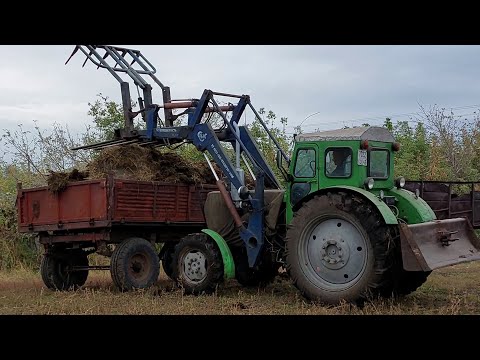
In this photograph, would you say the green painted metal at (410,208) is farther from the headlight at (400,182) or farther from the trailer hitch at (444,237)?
the trailer hitch at (444,237)

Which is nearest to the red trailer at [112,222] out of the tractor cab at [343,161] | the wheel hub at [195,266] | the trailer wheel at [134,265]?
the trailer wheel at [134,265]

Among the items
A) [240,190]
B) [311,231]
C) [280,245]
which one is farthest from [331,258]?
[240,190]

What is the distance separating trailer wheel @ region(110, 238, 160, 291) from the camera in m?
10.7

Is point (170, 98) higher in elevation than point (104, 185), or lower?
higher

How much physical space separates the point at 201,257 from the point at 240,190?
4.08ft

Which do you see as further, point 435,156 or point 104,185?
point 435,156

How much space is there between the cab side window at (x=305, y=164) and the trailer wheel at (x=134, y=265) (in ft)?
10.5

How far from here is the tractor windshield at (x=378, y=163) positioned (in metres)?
9.30

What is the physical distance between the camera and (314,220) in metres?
8.85

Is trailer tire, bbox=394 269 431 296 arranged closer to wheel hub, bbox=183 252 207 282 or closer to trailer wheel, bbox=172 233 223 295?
trailer wheel, bbox=172 233 223 295

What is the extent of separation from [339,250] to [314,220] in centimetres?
53

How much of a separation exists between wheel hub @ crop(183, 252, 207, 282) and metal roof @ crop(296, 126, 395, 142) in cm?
248

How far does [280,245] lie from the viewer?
9.95m
